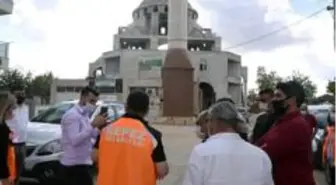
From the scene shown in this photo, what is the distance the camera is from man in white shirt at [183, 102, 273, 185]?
3.47 m

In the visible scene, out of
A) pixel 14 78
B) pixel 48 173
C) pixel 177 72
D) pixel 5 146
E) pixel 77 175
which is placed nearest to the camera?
pixel 5 146

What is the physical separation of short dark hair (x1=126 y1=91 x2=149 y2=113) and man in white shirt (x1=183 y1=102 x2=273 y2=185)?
1210mm

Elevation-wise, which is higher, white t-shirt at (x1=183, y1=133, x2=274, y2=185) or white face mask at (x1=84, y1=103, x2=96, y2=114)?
white face mask at (x1=84, y1=103, x2=96, y2=114)

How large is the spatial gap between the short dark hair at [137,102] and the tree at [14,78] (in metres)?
61.5

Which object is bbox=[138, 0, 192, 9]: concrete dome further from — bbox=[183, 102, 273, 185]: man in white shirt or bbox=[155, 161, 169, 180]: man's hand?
bbox=[183, 102, 273, 185]: man in white shirt

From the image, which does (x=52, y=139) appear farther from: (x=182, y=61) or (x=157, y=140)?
(x=182, y=61)

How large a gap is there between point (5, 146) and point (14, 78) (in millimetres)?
72720

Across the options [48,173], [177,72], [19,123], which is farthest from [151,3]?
[19,123]

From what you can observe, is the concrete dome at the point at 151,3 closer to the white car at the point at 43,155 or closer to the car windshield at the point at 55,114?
the car windshield at the point at 55,114

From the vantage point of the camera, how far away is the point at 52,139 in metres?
10.5

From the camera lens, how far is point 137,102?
472cm

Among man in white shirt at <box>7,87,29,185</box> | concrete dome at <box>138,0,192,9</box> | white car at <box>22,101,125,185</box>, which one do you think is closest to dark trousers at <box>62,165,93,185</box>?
man in white shirt at <box>7,87,29,185</box>

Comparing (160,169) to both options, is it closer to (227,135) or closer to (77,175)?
(227,135)

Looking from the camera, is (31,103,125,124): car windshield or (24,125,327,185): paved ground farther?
(31,103,125,124): car windshield
